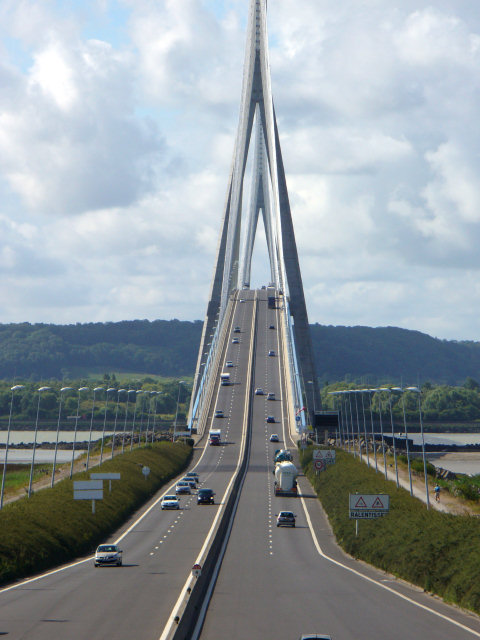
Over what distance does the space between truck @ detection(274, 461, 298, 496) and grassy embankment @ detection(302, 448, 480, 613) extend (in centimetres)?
1233

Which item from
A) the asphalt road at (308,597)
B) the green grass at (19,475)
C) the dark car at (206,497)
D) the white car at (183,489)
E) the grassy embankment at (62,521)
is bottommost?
the asphalt road at (308,597)

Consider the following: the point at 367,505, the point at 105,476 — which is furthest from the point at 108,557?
the point at 105,476

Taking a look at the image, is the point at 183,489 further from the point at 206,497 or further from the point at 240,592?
the point at 240,592

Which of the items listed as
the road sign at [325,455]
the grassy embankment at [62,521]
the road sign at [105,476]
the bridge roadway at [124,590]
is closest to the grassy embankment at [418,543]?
the bridge roadway at [124,590]

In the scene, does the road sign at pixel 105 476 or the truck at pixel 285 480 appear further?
the truck at pixel 285 480

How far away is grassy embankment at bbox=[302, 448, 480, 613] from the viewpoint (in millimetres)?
34819

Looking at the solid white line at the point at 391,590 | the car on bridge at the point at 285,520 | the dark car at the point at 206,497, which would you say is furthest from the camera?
the dark car at the point at 206,497

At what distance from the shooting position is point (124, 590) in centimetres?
3525

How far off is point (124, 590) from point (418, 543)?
13.2 metres

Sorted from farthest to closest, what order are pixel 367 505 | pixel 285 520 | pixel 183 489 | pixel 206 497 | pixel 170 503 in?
pixel 183 489 < pixel 206 497 < pixel 170 503 < pixel 285 520 < pixel 367 505

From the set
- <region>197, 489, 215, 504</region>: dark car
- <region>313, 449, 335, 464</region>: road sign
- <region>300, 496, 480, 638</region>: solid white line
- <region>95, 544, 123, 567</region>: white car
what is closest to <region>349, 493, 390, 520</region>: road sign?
<region>300, 496, 480, 638</region>: solid white line

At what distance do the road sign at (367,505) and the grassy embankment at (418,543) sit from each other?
50 cm

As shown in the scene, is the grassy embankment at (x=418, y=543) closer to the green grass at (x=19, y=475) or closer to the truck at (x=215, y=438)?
the green grass at (x=19, y=475)

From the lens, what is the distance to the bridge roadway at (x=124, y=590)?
88.2ft
